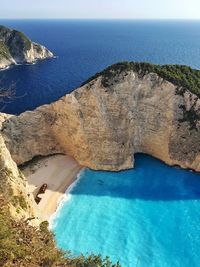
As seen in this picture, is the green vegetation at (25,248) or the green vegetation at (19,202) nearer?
the green vegetation at (25,248)

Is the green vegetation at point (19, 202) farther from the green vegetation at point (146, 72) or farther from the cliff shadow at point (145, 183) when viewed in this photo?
the green vegetation at point (146, 72)

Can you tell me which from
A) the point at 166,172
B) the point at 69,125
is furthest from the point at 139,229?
the point at 69,125

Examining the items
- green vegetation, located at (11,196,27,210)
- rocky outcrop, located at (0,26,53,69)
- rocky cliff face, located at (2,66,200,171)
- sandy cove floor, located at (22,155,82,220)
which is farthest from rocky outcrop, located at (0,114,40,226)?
rocky outcrop, located at (0,26,53,69)

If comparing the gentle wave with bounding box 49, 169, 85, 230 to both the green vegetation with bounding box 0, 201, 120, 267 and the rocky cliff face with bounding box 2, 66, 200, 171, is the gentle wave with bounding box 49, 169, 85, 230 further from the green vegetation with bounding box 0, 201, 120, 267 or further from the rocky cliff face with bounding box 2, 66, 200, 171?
the green vegetation with bounding box 0, 201, 120, 267

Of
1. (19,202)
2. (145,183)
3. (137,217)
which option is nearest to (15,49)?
(145,183)

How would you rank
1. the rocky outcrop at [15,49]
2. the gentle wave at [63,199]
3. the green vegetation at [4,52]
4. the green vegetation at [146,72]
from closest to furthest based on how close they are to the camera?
the gentle wave at [63,199], the green vegetation at [146,72], the green vegetation at [4,52], the rocky outcrop at [15,49]

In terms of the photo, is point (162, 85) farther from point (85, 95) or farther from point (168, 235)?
point (168, 235)

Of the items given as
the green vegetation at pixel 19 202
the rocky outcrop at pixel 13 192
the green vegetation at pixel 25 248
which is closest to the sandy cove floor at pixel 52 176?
the rocky outcrop at pixel 13 192
